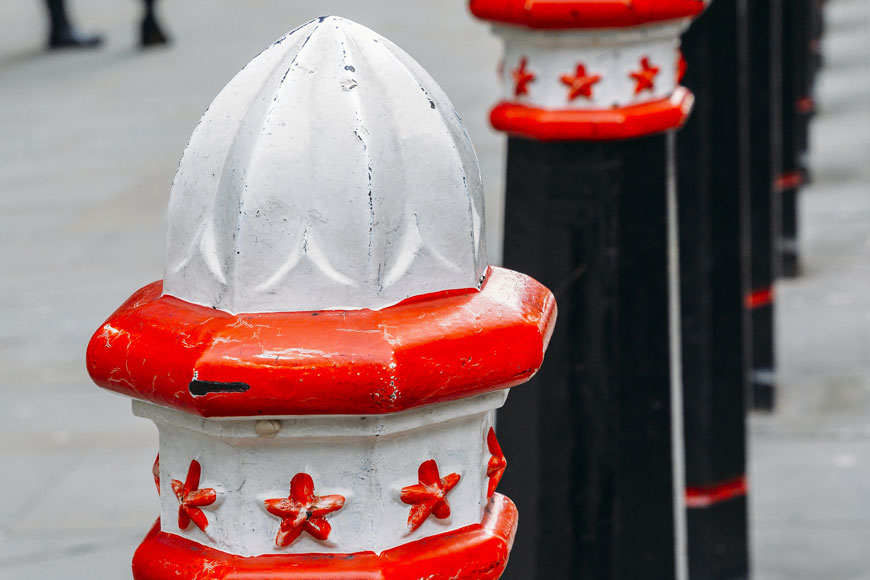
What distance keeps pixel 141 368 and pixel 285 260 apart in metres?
0.17

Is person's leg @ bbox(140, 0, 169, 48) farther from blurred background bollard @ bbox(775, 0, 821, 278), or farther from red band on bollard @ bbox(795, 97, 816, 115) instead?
blurred background bollard @ bbox(775, 0, 821, 278)

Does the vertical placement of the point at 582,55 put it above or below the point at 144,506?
above

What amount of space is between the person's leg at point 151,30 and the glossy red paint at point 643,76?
533 inches

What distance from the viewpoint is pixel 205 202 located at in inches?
56.6

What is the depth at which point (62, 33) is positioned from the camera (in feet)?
54.1

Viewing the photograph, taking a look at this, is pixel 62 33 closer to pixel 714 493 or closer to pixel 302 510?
pixel 714 493

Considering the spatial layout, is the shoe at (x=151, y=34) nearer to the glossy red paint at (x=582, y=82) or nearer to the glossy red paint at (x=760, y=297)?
the glossy red paint at (x=760, y=297)

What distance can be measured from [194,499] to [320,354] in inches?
9.5

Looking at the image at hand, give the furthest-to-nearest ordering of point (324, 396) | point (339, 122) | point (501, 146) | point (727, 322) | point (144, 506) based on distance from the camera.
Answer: point (501, 146) → point (144, 506) → point (727, 322) → point (339, 122) → point (324, 396)

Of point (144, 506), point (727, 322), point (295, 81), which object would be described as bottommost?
point (144, 506)

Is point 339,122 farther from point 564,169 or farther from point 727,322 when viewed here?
point 727,322

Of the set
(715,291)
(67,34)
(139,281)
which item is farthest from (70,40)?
(715,291)

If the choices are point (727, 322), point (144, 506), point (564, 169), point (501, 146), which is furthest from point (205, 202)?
point (501, 146)

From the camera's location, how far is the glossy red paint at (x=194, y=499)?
4.66ft
